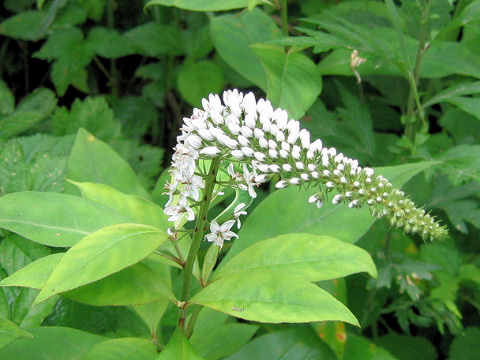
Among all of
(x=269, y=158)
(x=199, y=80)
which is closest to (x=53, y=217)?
(x=269, y=158)

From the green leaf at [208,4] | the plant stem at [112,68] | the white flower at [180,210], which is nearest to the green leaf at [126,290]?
the white flower at [180,210]

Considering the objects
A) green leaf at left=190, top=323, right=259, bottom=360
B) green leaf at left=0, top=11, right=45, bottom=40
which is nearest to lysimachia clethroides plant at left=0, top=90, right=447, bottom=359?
green leaf at left=190, top=323, right=259, bottom=360

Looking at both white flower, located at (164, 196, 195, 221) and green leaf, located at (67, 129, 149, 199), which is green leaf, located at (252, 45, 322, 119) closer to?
green leaf, located at (67, 129, 149, 199)

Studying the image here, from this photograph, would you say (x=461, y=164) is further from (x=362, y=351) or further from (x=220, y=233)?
(x=220, y=233)

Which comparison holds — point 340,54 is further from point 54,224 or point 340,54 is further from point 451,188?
point 54,224

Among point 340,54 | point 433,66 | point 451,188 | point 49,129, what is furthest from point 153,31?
point 451,188
